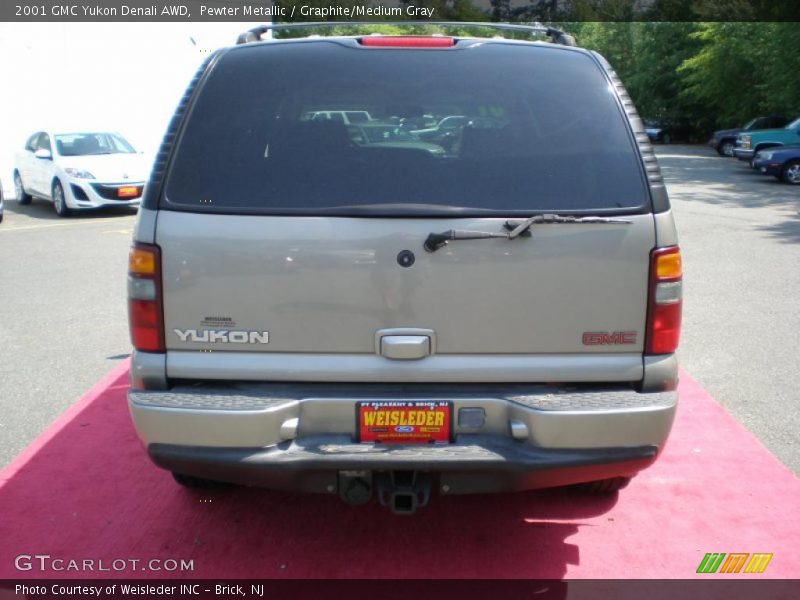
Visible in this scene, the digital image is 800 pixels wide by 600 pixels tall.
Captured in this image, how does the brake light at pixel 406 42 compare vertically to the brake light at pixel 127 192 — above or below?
above

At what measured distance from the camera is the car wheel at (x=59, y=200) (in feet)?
53.5

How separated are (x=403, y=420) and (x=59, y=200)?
14.9 meters

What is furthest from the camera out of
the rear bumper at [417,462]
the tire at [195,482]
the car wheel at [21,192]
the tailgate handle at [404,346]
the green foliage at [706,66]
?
the green foliage at [706,66]

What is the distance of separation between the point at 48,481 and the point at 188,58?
2305 centimetres

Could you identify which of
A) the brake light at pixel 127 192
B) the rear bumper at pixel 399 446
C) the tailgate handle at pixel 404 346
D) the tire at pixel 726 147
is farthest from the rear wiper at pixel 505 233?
the tire at pixel 726 147

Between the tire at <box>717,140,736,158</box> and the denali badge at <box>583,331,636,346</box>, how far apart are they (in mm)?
34562

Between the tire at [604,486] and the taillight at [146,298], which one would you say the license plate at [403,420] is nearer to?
the taillight at [146,298]

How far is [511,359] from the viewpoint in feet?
10.7

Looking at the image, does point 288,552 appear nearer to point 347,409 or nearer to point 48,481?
point 347,409

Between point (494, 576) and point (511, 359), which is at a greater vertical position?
point (511, 359)

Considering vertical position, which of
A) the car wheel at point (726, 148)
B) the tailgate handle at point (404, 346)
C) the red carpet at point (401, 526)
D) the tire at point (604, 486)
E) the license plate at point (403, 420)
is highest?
the tailgate handle at point (404, 346)

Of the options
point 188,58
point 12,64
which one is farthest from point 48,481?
point 188,58

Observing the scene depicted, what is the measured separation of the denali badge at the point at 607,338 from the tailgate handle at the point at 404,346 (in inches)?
23.3

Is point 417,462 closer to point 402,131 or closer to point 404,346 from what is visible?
point 404,346
